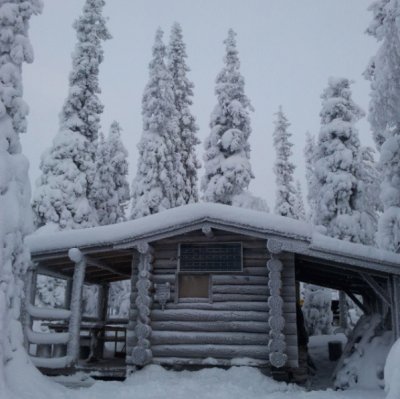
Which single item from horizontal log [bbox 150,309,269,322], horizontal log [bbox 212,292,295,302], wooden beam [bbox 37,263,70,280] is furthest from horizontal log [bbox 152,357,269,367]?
wooden beam [bbox 37,263,70,280]

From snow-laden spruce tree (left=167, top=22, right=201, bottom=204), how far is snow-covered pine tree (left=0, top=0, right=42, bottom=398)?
23.2 metres

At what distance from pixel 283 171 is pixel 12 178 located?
30.8 metres

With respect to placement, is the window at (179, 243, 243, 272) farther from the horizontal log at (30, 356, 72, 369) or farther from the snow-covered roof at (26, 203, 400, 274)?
the horizontal log at (30, 356, 72, 369)

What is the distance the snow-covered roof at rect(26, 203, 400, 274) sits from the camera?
1199 cm

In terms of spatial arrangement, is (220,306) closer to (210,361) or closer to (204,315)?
(204,315)

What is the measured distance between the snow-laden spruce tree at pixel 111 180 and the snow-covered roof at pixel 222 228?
2050cm

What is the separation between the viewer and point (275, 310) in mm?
12375

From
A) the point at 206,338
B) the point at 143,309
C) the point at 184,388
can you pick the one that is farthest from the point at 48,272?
the point at 184,388

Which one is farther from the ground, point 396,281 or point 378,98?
point 378,98

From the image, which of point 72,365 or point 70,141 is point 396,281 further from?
point 70,141

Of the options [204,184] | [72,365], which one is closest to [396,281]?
[72,365]

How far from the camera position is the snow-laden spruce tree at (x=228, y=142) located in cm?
2683

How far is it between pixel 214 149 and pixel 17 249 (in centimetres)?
1861

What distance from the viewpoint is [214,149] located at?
27.7 metres
